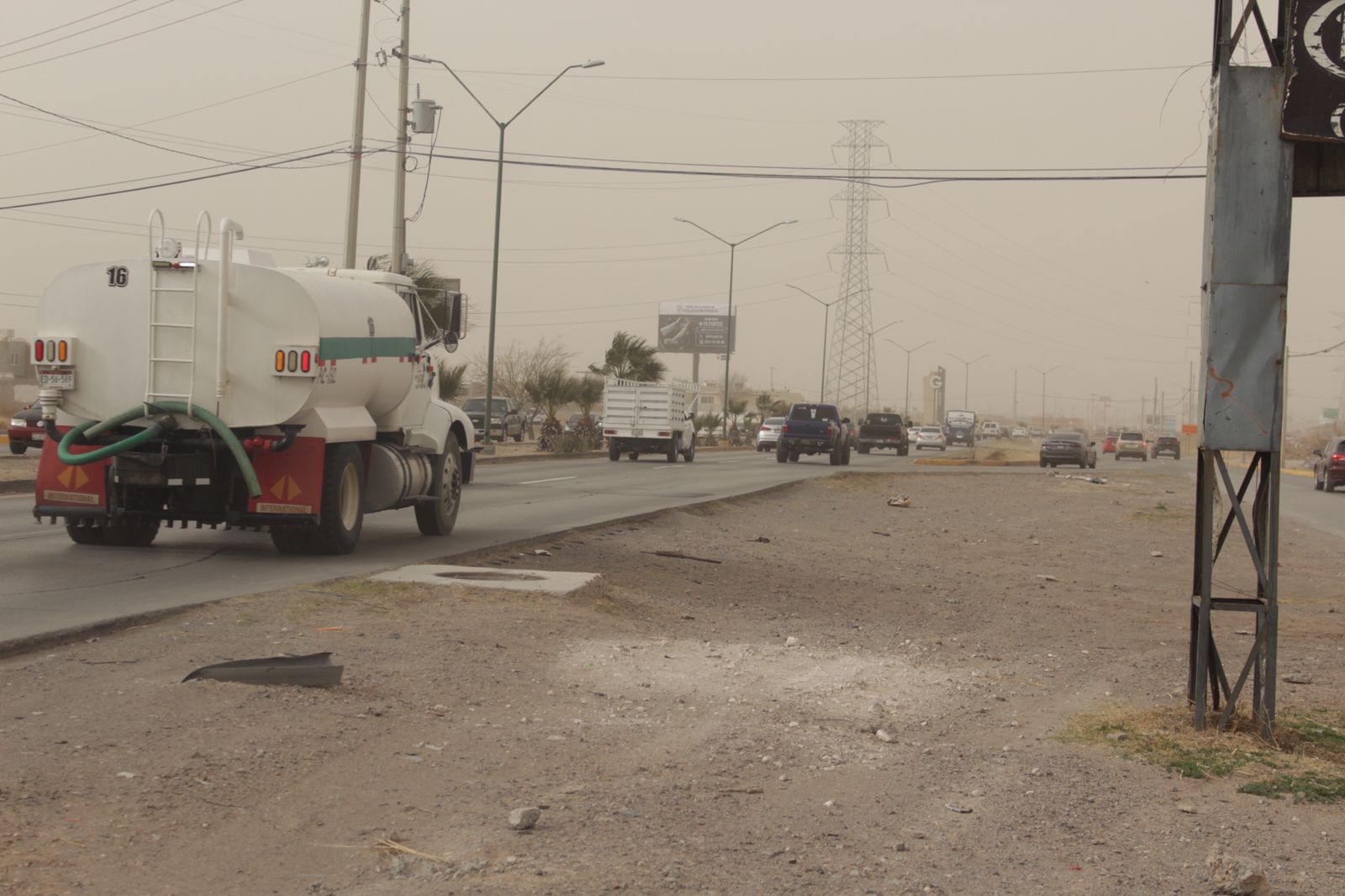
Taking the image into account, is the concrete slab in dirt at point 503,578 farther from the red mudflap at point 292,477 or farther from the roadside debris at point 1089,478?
the roadside debris at point 1089,478

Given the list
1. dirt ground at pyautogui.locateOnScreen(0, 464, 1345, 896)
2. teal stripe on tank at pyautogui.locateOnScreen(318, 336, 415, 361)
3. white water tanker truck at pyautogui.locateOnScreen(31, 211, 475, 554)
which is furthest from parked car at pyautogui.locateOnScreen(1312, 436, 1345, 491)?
white water tanker truck at pyautogui.locateOnScreen(31, 211, 475, 554)

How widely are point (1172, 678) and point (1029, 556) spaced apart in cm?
958

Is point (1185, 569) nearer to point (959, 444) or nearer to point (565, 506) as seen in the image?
point (565, 506)

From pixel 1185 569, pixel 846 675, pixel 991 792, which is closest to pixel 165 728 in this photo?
pixel 991 792

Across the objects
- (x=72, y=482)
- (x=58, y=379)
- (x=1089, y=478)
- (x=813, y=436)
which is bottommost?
(x=1089, y=478)

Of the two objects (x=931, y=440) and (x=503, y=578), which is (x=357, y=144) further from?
(x=931, y=440)

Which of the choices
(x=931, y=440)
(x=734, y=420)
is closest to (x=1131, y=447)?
(x=931, y=440)

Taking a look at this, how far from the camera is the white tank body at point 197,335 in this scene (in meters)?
12.6

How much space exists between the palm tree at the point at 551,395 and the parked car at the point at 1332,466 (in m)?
24.3

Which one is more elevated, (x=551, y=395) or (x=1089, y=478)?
(x=551, y=395)

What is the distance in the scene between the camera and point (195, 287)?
41.4 feet

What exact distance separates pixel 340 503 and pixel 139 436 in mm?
1986

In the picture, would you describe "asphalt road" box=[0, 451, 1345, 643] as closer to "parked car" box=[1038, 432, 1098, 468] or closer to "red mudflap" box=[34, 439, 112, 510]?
"red mudflap" box=[34, 439, 112, 510]

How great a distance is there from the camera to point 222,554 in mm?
13680
